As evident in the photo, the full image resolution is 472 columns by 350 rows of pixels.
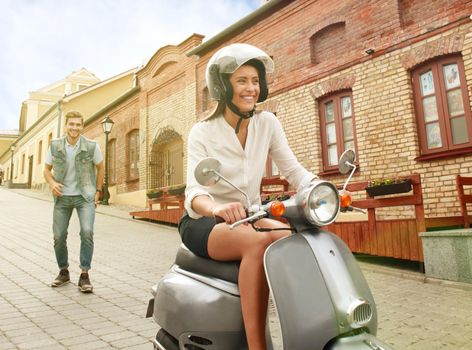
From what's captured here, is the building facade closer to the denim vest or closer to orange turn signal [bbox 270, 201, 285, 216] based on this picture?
the denim vest

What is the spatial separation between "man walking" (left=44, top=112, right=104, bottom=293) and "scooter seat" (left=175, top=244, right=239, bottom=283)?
2.69m

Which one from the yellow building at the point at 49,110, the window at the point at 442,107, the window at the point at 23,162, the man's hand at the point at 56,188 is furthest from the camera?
the window at the point at 23,162

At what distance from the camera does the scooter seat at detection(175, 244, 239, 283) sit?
1927 millimetres

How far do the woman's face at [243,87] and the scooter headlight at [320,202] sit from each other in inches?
28.3

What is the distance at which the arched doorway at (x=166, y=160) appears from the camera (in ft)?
51.6

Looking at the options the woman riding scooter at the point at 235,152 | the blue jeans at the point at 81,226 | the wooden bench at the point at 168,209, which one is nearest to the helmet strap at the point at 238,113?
the woman riding scooter at the point at 235,152

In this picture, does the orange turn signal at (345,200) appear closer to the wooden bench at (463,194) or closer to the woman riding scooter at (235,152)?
the woman riding scooter at (235,152)

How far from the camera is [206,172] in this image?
1.63 metres

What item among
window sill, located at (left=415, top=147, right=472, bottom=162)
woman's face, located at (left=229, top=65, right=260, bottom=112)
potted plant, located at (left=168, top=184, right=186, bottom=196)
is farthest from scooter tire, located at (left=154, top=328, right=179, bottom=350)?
potted plant, located at (left=168, top=184, right=186, bottom=196)

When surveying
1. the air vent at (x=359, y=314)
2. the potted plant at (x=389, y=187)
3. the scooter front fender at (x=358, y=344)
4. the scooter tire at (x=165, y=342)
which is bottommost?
the scooter tire at (x=165, y=342)

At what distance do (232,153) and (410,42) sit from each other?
23.7ft

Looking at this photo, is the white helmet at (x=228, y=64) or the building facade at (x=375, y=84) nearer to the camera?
the white helmet at (x=228, y=64)

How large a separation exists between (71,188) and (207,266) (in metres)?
3.27

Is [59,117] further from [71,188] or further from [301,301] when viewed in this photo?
[301,301]
